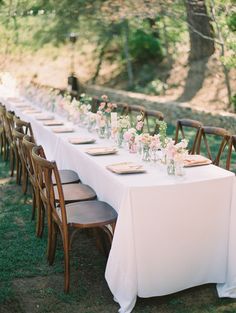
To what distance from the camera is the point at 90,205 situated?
380cm

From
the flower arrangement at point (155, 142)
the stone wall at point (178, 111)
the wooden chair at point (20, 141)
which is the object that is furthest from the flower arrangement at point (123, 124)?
the stone wall at point (178, 111)

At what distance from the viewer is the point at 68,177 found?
186 inches

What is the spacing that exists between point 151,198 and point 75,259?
3.78ft

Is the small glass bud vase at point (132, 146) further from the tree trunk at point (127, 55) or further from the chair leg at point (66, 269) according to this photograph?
the tree trunk at point (127, 55)

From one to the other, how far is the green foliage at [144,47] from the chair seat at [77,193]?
11497 mm

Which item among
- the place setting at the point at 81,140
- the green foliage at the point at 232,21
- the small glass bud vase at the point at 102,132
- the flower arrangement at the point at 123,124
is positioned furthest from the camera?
the green foliage at the point at 232,21

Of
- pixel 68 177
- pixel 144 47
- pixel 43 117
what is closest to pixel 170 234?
pixel 68 177

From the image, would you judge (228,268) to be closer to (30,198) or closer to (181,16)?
(30,198)

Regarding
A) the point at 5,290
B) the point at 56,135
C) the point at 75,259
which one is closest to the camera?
the point at 5,290

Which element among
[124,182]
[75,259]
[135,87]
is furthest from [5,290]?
[135,87]

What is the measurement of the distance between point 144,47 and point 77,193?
39.3 feet

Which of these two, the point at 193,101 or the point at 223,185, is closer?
the point at 223,185

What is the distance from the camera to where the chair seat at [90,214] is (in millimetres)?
3449

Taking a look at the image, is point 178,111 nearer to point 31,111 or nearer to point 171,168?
point 31,111
